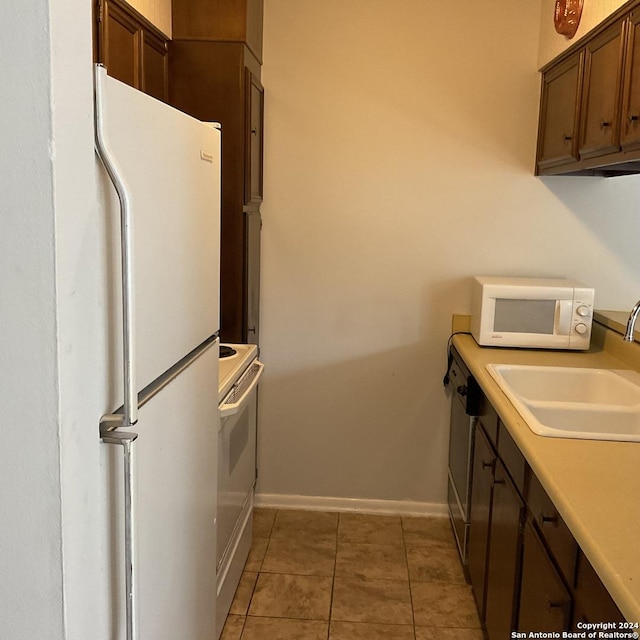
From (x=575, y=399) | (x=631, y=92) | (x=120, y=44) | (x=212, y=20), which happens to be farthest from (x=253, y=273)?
(x=631, y=92)

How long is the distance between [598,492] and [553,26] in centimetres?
212

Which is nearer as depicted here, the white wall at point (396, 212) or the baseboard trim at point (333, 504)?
the white wall at point (396, 212)

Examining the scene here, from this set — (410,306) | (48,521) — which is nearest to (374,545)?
(410,306)

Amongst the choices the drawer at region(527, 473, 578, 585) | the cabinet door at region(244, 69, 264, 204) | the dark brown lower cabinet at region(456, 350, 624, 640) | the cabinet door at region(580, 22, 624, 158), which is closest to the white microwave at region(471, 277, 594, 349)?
the dark brown lower cabinet at region(456, 350, 624, 640)

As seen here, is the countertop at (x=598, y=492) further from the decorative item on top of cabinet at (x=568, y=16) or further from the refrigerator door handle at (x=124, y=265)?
the decorative item on top of cabinet at (x=568, y=16)

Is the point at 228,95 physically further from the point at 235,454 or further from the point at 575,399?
the point at 575,399

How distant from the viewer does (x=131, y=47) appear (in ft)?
7.71

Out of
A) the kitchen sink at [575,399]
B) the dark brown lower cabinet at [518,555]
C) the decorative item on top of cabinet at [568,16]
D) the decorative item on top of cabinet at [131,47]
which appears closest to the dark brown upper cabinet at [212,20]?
the decorative item on top of cabinet at [131,47]

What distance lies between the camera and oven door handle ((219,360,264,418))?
84.4 inches

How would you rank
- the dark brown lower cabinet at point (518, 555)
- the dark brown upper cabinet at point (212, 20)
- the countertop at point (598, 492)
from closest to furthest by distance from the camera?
the countertop at point (598, 492)
the dark brown lower cabinet at point (518, 555)
the dark brown upper cabinet at point (212, 20)

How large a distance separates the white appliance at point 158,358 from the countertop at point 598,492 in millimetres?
799

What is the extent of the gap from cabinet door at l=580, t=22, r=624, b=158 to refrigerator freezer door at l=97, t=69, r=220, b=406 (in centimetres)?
126

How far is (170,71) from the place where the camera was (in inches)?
110

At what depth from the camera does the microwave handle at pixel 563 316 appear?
2.88 meters
